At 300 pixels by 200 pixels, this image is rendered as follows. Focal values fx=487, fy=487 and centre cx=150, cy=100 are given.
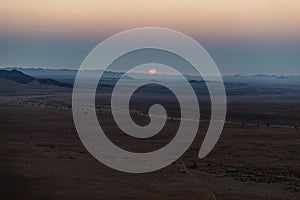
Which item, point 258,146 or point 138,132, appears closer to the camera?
point 258,146

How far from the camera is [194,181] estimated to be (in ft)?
77.3

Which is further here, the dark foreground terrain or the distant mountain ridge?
the distant mountain ridge

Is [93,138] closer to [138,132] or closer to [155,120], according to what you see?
[138,132]

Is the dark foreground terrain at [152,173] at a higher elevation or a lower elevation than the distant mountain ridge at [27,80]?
lower

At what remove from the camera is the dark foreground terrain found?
21031 millimetres

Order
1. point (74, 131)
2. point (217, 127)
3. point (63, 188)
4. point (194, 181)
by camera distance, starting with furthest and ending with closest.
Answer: point (217, 127), point (74, 131), point (194, 181), point (63, 188)

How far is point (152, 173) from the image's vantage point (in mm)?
25078

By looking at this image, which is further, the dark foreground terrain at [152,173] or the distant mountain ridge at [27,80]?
the distant mountain ridge at [27,80]

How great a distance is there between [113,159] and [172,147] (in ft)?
20.7

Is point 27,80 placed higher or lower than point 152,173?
higher

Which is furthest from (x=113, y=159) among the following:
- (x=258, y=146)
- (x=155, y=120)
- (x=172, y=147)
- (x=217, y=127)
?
(x=155, y=120)

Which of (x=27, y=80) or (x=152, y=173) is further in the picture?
(x=27, y=80)

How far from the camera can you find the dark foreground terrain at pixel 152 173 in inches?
828

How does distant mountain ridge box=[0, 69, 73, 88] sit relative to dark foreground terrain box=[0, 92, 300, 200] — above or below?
above
